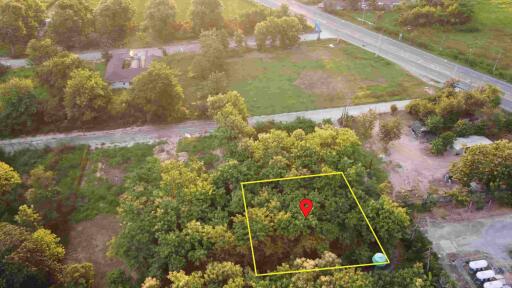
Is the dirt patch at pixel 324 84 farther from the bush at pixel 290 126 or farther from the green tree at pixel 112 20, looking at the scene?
the green tree at pixel 112 20

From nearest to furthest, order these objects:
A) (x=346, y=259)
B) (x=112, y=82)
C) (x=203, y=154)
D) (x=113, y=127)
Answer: (x=346, y=259) → (x=203, y=154) → (x=113, y=127) → (x=112, y=82)

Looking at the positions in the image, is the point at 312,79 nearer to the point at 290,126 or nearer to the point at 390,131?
the point at 290,126

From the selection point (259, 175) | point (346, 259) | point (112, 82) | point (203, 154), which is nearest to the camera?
point (346, 259)

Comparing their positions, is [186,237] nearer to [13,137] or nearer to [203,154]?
[203,154]

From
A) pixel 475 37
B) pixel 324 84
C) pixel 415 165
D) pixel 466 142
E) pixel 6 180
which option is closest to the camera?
pixel 6 180

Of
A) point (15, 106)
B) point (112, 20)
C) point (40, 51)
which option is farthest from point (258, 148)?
point (112, 20)

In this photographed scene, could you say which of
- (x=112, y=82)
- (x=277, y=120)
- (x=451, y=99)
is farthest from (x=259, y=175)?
(x=112, y=82)
